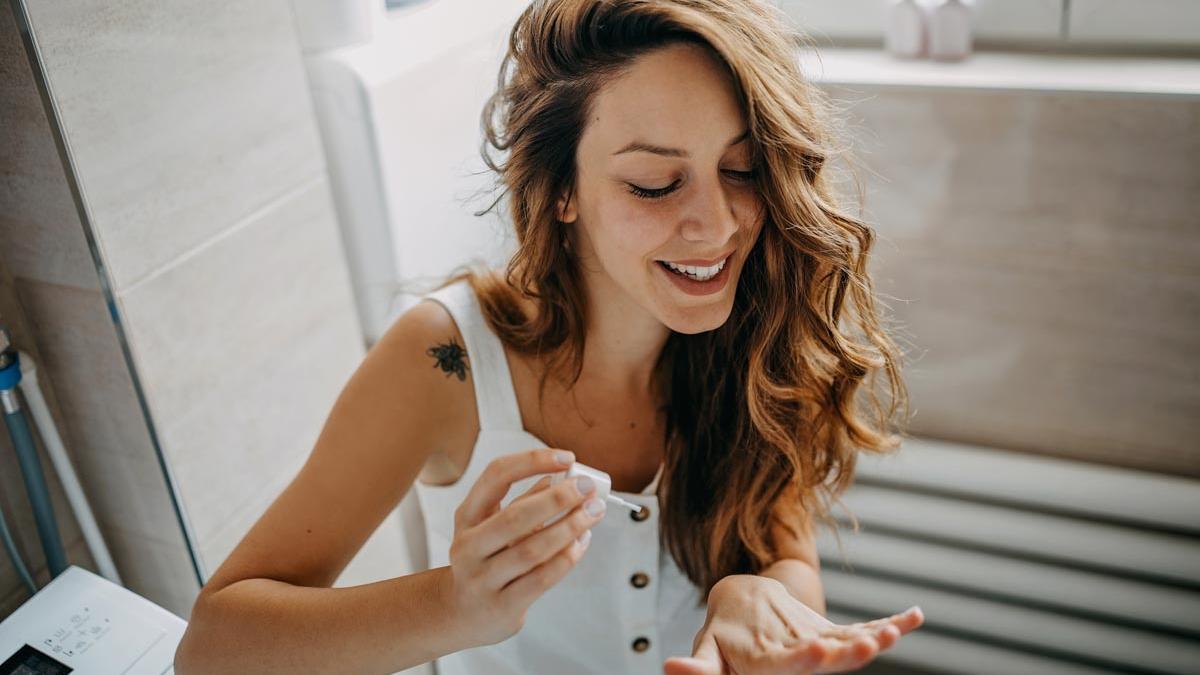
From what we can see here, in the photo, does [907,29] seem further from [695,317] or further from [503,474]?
[503,474]

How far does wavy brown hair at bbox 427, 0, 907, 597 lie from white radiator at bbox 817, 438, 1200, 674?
1.11 feet

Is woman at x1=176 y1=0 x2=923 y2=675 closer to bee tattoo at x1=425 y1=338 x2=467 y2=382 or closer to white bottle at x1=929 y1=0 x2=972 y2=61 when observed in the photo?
bee tattoo at x1=425 y1=338 x2=467 y2=382

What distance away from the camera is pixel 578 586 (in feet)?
3.67

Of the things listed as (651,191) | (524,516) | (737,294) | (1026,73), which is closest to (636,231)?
(651,191)

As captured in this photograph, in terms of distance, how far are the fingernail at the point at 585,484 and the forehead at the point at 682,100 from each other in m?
0.31

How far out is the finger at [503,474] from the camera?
2.49ft

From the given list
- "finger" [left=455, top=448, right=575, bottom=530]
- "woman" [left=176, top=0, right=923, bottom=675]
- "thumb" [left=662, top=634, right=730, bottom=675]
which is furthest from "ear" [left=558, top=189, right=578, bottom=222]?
"thumb" [left=662, top=634, right=730, bottom=675]

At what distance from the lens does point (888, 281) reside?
1.51 metres

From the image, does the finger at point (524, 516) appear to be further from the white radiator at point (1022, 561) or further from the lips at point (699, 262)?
the white radiator at point (1022, 561)

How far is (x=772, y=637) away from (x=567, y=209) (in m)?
0.44

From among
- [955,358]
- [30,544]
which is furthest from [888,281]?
[30,544]

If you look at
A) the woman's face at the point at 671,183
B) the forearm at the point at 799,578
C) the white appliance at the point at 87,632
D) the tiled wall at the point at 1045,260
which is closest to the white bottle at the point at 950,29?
the tiled wall at the point at 1045,260

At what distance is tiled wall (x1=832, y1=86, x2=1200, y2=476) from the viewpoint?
1329mm

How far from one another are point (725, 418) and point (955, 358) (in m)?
0.56
